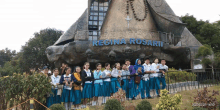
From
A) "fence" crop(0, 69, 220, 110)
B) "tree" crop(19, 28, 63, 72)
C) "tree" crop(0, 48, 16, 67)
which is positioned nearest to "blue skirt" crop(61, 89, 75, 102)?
"fence" crop(0, 69, 220, 110)

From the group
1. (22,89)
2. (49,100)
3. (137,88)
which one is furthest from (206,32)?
(22,89)

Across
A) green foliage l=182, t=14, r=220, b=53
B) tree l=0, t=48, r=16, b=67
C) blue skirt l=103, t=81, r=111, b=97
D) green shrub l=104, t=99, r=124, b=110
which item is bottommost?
green shrub l=104, t=99, r=124, b=110

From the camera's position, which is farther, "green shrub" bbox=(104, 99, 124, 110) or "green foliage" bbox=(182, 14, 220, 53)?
"green foliage" bbox=(182, 14, 220, 53)

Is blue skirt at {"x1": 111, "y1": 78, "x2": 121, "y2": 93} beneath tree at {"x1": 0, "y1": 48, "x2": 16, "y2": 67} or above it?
beneath

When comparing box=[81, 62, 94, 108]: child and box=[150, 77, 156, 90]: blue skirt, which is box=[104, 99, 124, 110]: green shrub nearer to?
box=[81, 62, 94, 108]: child

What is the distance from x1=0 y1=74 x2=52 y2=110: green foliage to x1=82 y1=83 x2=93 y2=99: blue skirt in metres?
1.33

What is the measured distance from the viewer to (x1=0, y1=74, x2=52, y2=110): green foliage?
23.8 feet

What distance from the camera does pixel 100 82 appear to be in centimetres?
830

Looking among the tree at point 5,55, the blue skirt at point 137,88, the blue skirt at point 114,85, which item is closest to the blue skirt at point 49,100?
the blue skirt at point 114,85

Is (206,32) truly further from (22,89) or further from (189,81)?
(22,89)

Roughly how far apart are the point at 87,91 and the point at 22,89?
2.34 metres

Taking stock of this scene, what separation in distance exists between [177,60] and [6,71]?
29567 millimetres

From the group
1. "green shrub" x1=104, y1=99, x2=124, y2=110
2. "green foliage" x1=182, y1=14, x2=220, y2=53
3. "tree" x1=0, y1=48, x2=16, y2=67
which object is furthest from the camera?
"tree" x1=0, y1=48, x2=16, y2=67

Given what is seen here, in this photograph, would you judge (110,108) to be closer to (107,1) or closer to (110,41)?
(110,41)
